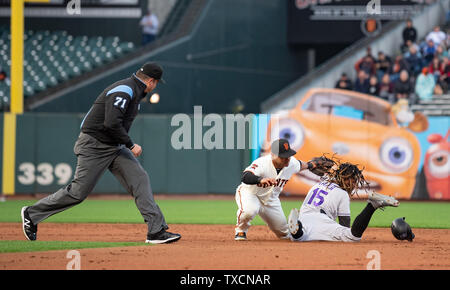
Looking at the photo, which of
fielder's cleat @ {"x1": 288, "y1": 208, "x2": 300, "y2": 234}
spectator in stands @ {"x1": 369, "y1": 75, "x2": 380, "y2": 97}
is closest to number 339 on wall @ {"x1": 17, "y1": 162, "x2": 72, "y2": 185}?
spectator in stands @ {"x1": 369, "y1": 75, "x2": 380, "y2": 97}

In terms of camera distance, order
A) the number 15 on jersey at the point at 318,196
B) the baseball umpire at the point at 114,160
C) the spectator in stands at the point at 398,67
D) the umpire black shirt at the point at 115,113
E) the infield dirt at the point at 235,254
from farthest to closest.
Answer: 1. the spectator in stands at the point at 398,67
2. the number 15 on jersey at the point at 318,196
3. the baseball umpire at the point at 114,160
4. the umpire black shirt at the point at 115,113
5. the infield dirt at the point at 235,254

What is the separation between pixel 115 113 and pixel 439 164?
11894 mm

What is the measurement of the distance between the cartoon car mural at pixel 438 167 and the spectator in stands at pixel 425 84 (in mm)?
2156

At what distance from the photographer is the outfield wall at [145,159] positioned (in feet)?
60.7

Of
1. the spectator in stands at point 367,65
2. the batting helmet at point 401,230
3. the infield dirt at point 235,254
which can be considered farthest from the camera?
the spectator in stands at point 367,65

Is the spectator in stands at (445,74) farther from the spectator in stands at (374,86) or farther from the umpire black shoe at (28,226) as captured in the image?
the umpire black shoe at (28,226)

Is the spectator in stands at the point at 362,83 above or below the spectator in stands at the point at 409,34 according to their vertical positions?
below

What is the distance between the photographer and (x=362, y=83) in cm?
2083

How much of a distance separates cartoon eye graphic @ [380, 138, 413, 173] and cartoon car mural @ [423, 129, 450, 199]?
43 centimetres

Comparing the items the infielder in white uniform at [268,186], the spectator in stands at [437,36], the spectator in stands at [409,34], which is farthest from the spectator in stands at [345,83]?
the infielder in white uniform at [268,186]

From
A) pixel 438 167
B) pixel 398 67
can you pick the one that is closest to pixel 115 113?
pixel 438 167

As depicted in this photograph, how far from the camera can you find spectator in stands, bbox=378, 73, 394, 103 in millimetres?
20172

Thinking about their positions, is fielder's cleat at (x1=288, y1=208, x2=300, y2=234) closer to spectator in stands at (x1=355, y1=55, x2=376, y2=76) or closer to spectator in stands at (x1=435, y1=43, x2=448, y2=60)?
spectator in stands at (x1=355, y1=55, x2=376, y2=76)

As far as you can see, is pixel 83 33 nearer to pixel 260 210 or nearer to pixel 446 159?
pixel 446 159
